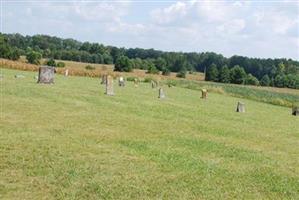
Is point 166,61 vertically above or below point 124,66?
above

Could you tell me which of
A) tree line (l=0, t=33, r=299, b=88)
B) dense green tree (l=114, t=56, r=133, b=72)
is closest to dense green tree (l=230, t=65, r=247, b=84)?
tree line (l=0, t=33, r=299, b=88)

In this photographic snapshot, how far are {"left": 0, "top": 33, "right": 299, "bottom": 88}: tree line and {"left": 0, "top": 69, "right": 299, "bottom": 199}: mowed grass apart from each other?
234 feet

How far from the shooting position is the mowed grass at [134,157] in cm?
780

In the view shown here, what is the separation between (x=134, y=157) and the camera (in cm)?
1013

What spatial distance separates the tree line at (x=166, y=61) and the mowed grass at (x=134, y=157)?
71.3 meters

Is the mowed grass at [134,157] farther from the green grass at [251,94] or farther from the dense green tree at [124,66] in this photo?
the dense green tree at [124,66]

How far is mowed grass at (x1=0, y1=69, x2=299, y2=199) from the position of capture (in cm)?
780

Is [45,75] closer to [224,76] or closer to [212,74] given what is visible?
[224,76]

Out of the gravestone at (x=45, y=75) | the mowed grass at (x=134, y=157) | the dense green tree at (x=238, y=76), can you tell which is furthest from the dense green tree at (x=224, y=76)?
the mowed grass at (x=134, y=157)

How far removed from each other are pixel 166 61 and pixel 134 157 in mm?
110910

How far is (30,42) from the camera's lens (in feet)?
459

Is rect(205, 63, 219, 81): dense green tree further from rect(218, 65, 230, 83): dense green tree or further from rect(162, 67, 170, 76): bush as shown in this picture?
rect(162, 67, 170, 76): bush

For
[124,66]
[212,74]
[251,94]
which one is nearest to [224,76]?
[212,74]

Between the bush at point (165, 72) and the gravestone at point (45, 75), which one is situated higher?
the gravestone at point (45, 75)
